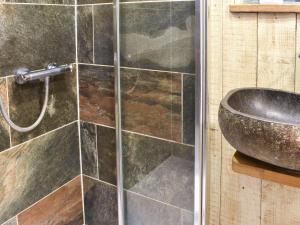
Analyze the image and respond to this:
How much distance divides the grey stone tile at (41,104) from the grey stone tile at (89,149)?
104mm

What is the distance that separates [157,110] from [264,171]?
0.74 m

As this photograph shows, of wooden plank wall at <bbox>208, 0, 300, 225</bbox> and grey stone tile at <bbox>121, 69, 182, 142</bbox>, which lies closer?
wooden plank wall at <bbox>208, 0, 300, 225</bbox>

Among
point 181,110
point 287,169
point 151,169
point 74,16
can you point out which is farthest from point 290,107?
point 74,16

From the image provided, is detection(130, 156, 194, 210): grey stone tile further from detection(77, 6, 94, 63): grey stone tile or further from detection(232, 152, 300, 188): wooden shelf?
detection(77, 6, 94, 63): grey stone tile

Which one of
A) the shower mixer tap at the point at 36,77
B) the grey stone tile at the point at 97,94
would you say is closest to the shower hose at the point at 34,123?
the shower mixer tap at the point at 36,77

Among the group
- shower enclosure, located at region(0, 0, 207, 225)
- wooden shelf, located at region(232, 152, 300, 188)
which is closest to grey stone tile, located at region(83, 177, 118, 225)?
shower enclosure, located at region(0, 0, 207, 225)

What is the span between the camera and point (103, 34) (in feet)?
5.95

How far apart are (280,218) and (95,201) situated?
110 centimetres

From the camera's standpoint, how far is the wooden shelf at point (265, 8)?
1.29 m

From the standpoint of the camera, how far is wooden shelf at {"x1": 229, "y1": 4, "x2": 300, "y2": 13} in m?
1.29

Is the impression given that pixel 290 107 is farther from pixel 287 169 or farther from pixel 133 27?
pixel 133 27

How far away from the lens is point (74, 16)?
6.25 feet

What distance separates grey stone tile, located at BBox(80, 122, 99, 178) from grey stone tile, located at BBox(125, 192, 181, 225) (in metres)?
0.33

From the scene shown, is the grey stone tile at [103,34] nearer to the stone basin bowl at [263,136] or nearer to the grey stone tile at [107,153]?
the grey stone tile at [107,153]
